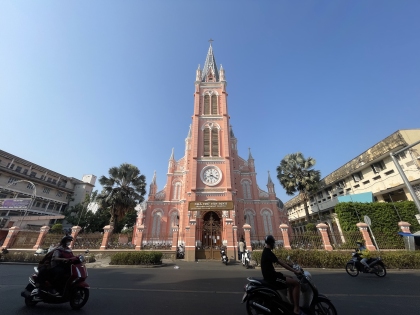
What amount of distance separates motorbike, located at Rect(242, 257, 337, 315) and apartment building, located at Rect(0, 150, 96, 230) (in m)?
27.9

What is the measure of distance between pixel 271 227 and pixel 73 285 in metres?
21.5

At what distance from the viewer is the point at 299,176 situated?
78.7 ft

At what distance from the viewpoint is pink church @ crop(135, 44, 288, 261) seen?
18.7 metres

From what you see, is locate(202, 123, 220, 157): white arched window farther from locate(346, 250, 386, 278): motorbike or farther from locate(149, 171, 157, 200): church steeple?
locate(346, 250, 386, 278): motorbike

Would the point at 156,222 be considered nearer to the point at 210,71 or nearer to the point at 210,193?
the point at 210,193

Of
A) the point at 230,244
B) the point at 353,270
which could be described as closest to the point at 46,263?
the point at 353,270

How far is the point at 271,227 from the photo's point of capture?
21844mm

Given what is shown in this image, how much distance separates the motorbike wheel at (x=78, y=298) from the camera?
3.69 meters

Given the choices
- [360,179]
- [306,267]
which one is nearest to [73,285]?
[306,267]

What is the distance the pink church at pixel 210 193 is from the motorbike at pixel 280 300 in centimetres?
1415

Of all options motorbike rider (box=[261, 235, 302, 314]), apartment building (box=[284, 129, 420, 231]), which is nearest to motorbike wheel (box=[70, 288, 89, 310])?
motorbike rider (box=[261, 235, 302, 314])

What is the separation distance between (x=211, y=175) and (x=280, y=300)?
1878 cm

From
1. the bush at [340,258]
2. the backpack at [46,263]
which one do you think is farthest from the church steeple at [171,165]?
the backpack at [46,263]

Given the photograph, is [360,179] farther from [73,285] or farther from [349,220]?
[73,285]
